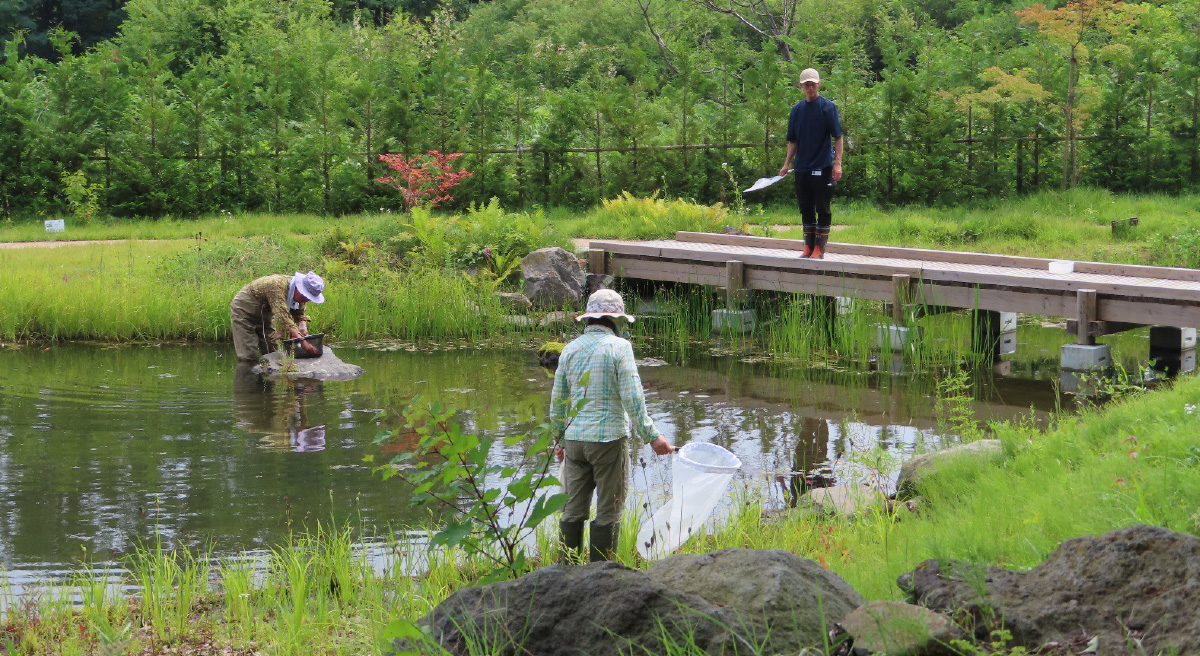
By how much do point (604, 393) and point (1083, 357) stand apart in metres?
6.78

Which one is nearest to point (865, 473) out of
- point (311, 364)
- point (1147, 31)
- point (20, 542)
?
point (20, 542)

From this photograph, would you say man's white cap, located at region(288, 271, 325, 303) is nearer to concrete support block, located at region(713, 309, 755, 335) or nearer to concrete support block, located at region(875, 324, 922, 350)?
concrete support block, located at region(713, 309, 755, 335)

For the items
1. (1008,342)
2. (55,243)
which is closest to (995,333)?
(1008,342)

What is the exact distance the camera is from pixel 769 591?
374 cm

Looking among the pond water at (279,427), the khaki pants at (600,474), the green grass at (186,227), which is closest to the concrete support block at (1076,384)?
the pond water at (279,427)

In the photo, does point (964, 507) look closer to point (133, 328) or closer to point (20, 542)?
point (20, 542)

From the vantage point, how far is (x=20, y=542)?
22.5 ft

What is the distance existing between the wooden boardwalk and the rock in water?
4.31 metres

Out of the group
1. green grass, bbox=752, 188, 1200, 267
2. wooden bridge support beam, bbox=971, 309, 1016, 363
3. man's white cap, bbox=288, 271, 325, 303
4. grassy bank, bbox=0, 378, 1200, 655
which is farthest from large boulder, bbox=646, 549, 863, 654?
green grass, bbox=752, 188, 1200, 267

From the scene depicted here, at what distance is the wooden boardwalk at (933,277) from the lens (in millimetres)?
10906

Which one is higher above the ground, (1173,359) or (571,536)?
(571,536)

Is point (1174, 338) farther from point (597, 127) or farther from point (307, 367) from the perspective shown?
point (597, 127)

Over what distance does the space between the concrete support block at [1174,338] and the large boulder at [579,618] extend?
908 cm

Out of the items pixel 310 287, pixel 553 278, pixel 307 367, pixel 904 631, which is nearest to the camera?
pixel 904 631
